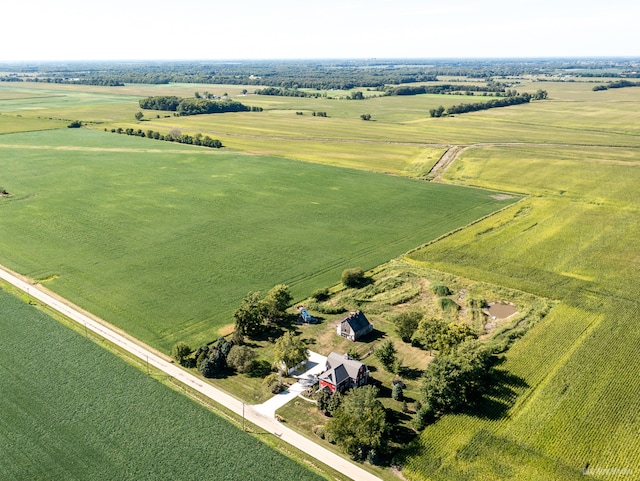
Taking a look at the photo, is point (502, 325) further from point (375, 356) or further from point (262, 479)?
point (262, 479)

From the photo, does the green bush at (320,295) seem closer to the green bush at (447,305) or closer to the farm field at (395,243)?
the farm field at (395,243)

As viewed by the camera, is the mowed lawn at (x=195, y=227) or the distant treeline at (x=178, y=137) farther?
the distant treeline at (x=178, y=137)

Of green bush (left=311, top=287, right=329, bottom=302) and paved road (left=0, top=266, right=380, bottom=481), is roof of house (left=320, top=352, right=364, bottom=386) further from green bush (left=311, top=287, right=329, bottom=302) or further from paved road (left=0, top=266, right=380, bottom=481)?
green bush (left=311, top=287, right=329, bottom=302)

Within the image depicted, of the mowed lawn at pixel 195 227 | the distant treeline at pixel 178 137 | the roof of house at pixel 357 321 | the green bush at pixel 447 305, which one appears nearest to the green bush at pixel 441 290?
the green bush at pixel 447 305

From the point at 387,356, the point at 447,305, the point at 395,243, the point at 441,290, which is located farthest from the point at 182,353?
the point at 395,243

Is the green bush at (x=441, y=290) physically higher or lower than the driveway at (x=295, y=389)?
higher

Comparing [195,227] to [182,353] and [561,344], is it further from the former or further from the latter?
[561,344]
